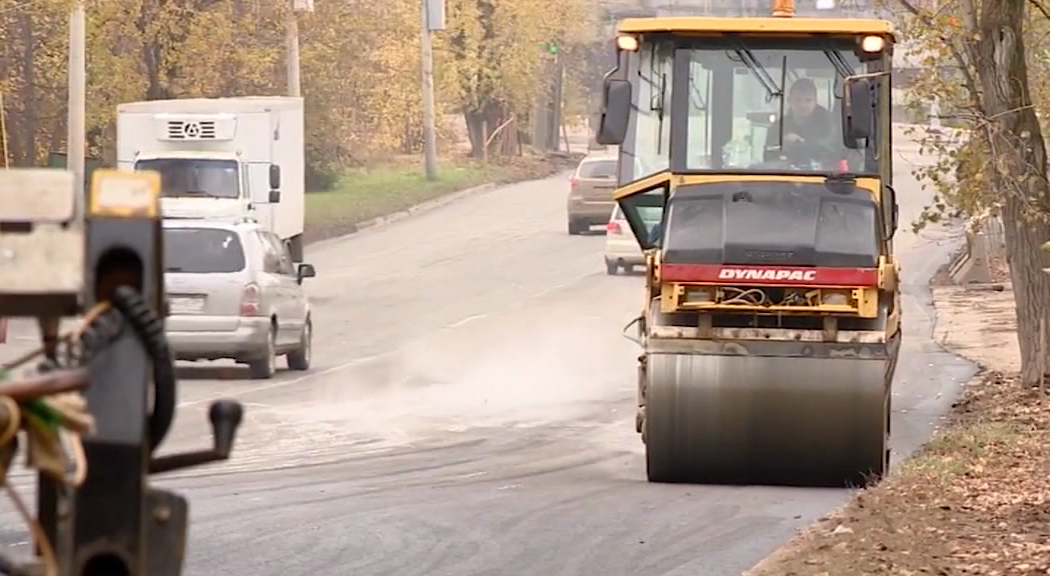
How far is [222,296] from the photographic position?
67.1 ft

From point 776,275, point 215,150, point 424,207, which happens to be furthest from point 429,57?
point 776,275

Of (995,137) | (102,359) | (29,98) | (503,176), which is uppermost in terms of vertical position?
(29,98)

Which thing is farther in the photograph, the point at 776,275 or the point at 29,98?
the point at 29,98

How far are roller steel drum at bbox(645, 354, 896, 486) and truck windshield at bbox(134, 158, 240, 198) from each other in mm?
16767

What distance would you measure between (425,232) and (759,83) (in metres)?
30.6

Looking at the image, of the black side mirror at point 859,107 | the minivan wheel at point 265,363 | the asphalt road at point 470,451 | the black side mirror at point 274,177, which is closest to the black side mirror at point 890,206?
the black side mirror at point 859,107

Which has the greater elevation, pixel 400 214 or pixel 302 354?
pixel 400 214

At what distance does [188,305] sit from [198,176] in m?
8.70

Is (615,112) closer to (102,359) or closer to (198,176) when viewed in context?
(102,359)

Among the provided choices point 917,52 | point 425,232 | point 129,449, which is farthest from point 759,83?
point 425,232

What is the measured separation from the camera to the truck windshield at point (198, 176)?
28.7 metres

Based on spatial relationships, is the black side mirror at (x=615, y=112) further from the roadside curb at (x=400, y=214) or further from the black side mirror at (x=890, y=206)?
the roadside curb at (x=400, y=214)

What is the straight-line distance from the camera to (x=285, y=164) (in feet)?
100

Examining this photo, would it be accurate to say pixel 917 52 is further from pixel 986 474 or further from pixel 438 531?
pixel 438 531
